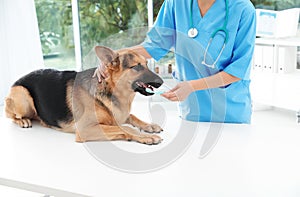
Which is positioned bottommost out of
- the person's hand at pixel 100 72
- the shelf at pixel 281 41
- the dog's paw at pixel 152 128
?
the dog's paw at pixel 152 128

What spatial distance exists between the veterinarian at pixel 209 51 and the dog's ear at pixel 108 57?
0.14 meters

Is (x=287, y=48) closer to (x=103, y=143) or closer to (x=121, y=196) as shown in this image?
(x=103, y=143)

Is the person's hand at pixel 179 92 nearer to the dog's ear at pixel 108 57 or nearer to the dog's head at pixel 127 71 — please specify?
the dog's head at pixel 127 71

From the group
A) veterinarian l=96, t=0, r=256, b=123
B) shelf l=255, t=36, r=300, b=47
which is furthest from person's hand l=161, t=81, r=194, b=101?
shelf l=255, t=36, r=300, b=47

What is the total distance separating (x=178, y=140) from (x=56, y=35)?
11.1ft

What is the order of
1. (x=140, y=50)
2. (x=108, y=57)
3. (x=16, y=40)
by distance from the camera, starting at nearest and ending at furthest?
(x=108, y=57)
(x=140, y=50)
(x=16, y=40)

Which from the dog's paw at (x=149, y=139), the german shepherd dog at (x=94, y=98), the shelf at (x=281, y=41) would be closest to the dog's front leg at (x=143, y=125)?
the german shepherd dog at (x=94, y=98)

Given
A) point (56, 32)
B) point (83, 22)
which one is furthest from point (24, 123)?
point (56, 32)

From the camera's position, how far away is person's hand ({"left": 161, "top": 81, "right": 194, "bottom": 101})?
1.49 metres

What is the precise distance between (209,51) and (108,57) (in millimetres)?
446

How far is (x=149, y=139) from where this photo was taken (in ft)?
4.61

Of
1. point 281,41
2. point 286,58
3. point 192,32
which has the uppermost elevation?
point 192,32

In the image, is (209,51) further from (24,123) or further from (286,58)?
(286,58)

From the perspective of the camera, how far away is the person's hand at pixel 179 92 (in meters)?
1.49
